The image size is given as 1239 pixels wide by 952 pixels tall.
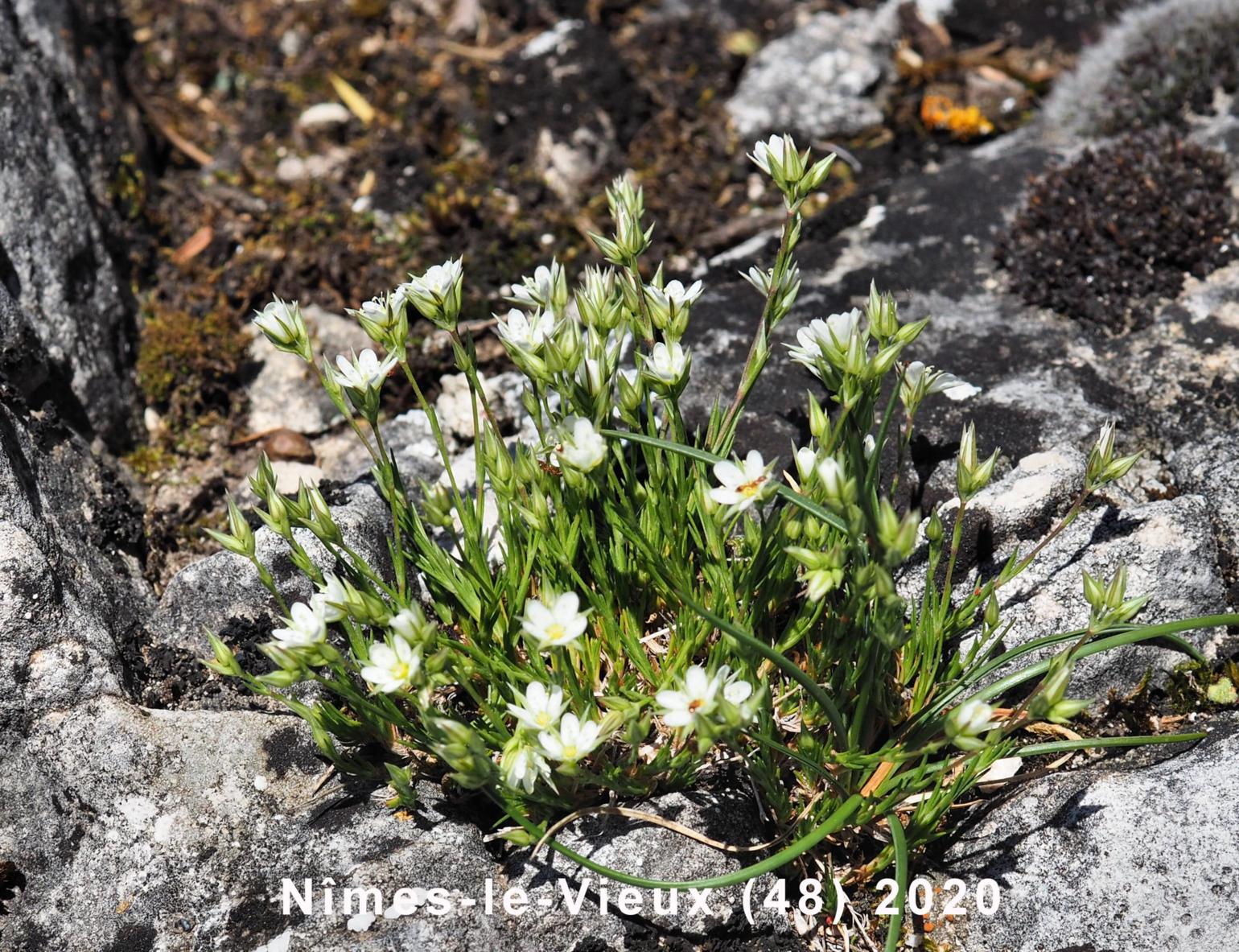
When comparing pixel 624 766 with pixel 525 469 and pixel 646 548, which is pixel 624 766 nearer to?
pixel 646 548

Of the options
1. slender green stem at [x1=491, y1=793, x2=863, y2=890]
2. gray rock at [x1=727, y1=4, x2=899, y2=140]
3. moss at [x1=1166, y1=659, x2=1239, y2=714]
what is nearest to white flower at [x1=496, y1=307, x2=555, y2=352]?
slender green stem at [x1=491, y1=793, x2=863, y2=890]

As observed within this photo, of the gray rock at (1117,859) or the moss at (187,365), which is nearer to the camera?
the gray rock at (1117,859)

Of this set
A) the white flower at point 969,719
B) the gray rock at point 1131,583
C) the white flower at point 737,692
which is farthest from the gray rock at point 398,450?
the white flower at point 969,719

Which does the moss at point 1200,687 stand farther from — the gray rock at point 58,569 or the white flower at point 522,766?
the gray rock at point 58,569

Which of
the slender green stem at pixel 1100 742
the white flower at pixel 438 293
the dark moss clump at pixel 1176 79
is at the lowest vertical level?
the slender green stem at pixel 1100 742

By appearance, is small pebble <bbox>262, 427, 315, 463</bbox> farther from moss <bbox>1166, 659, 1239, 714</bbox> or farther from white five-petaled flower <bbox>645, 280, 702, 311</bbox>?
moss <bbox>1166, 659, 1239, 714</bbox>

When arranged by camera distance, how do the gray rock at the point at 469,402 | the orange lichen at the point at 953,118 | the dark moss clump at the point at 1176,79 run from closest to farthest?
1. the gray rock at the point at 469,402
2. the dark moss clump at the point at 1176,79
3. the orange lichen at the point at 953,118
